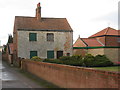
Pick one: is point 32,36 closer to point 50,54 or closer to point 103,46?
point 50,54

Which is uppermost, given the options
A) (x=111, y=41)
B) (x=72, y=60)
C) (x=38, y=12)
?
(x=38, y=12)

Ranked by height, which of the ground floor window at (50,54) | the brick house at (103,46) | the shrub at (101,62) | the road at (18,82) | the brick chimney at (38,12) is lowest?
the road at (18,82)

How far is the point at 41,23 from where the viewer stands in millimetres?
34250

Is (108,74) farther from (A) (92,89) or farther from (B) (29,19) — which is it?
(B) (29,19)

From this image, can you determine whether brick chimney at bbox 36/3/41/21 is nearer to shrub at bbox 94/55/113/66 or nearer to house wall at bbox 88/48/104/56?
house wall at bbox 88/48/104/56

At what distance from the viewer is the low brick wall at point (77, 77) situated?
24.2 feet

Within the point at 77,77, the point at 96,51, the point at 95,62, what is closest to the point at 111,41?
the point at 96,51

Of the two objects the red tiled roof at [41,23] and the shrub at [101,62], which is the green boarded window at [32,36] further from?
the shrub at [101,62]

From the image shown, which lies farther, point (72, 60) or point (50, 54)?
point (50, 54)

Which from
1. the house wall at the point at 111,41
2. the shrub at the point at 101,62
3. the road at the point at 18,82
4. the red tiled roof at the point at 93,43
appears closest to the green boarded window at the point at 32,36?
the red tiled roof at the point at 93,43

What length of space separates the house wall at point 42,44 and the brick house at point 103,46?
10.7ft

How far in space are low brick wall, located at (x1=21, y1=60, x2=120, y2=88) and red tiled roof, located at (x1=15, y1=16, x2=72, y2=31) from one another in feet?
55.3

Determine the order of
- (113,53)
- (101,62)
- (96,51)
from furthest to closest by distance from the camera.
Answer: (96,51)
(113,53)
(101,62)

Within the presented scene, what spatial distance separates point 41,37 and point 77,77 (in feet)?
76.8
